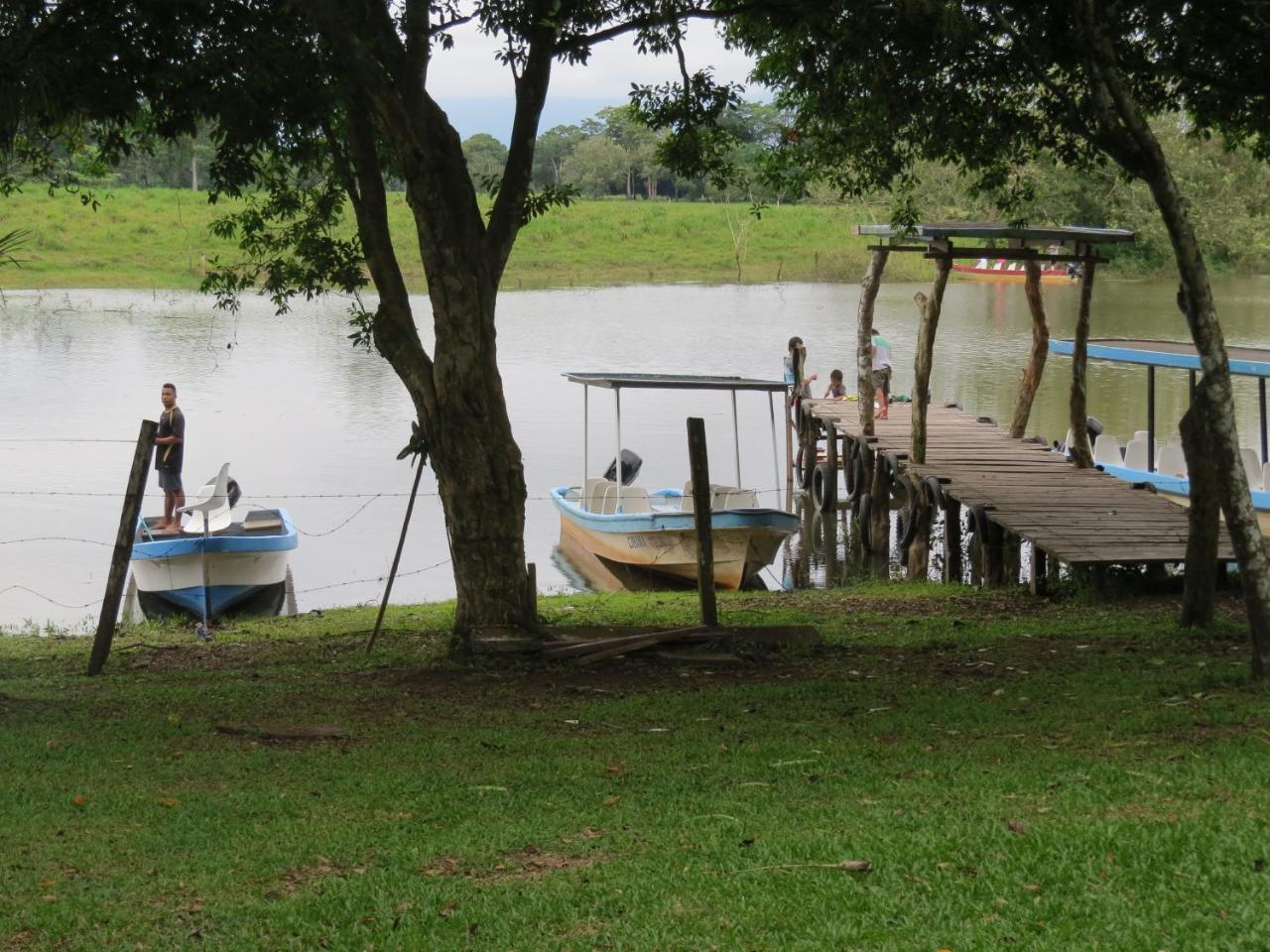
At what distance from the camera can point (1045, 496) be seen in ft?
51.4

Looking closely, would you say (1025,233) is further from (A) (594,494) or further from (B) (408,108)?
(B) (408,108)

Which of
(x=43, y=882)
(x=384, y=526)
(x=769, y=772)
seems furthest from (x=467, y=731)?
(x=384, y=526)

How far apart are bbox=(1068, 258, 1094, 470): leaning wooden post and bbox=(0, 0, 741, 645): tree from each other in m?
7.84

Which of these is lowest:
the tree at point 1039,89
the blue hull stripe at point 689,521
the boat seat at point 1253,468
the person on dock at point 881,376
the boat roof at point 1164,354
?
the blue hull stripe at point 689,521

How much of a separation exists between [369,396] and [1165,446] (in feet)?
61.5

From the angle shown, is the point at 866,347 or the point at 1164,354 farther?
the point at 866,347

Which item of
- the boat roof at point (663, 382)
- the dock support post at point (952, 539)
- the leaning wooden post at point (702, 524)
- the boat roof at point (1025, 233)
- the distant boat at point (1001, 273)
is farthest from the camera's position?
the distant boat at point (1001, 273)

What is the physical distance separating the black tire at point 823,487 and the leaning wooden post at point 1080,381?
Answer: 5.75 metres

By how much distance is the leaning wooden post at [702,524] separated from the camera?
10273 mm

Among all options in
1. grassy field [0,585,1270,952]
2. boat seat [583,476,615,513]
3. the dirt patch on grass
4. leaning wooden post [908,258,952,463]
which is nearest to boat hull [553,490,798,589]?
boat seat [583,476,615,513]

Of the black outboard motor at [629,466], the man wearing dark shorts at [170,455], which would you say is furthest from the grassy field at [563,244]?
the man wearing dark shorts at [170,455]

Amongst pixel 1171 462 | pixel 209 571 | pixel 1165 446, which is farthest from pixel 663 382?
pixel 1165 446

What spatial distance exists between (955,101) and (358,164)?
171 inches

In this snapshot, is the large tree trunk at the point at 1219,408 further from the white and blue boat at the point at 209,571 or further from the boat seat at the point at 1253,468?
the white and blue boat at the point at 209,571
